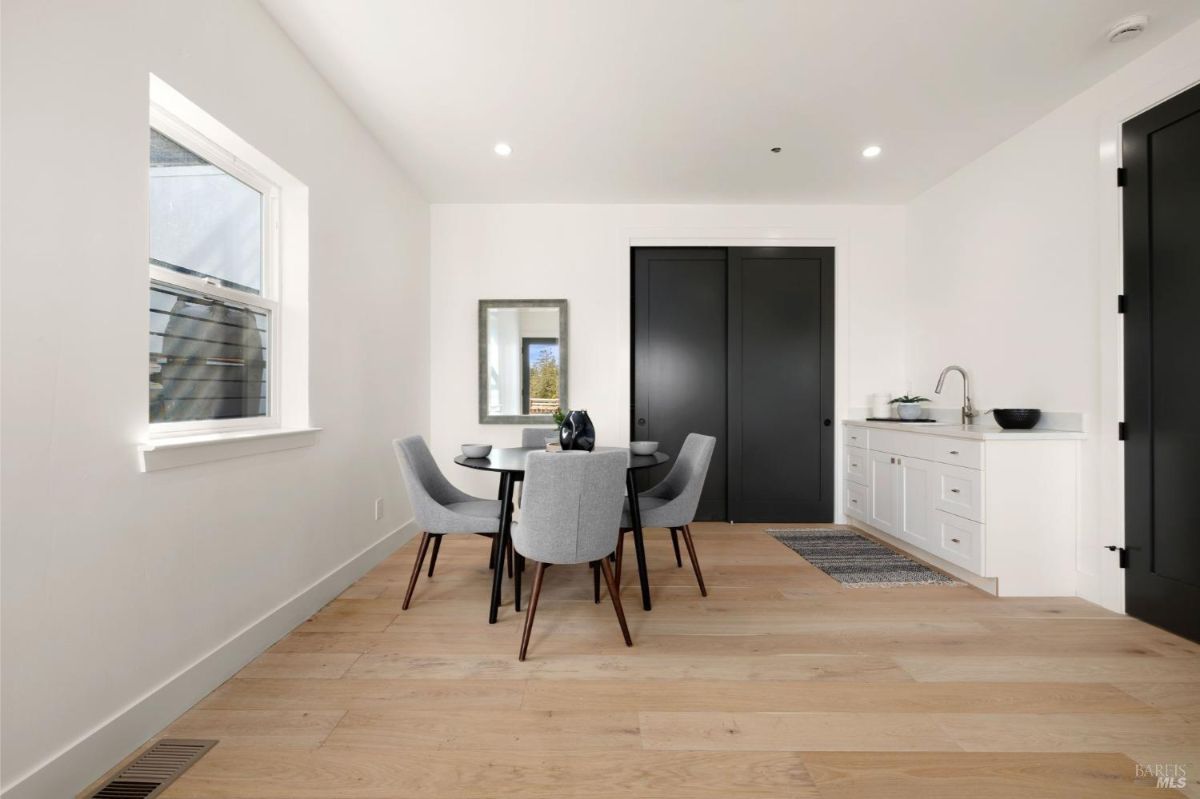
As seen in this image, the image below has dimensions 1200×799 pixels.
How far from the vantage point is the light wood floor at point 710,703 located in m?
1.46

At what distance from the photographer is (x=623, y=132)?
3.23 meters

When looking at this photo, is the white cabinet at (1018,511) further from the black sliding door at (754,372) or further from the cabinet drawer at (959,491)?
the black sliding door at (754,372)

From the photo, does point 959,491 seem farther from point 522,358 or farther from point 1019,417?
point 522,358

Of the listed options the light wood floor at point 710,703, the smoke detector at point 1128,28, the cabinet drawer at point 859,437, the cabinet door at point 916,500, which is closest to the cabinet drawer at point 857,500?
the cabinet drawer at point 859,437

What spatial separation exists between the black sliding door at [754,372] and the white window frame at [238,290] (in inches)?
108

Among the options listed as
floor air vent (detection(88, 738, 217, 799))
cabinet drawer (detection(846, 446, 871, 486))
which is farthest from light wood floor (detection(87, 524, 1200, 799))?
cabinet drawer (detection(846, 446, 871, 486))

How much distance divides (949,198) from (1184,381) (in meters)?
2.15

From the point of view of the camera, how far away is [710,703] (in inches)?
71.6

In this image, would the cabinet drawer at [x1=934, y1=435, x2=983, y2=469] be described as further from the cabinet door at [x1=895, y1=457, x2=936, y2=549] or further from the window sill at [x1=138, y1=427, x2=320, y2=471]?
the window sill at [x1=138, y1=427, x2=320, y2=471]

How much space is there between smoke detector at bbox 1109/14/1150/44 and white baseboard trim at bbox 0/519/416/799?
451cm

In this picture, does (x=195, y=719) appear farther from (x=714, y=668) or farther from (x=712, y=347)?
(x=712, y=347)

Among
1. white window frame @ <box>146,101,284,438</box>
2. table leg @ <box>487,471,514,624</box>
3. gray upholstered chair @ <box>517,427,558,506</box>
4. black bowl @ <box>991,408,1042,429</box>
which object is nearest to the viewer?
white window frame @ <box>146,101,284,438</box>

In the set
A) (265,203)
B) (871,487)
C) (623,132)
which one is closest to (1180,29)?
(623,132)

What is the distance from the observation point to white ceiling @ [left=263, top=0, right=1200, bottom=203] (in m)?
2.24
